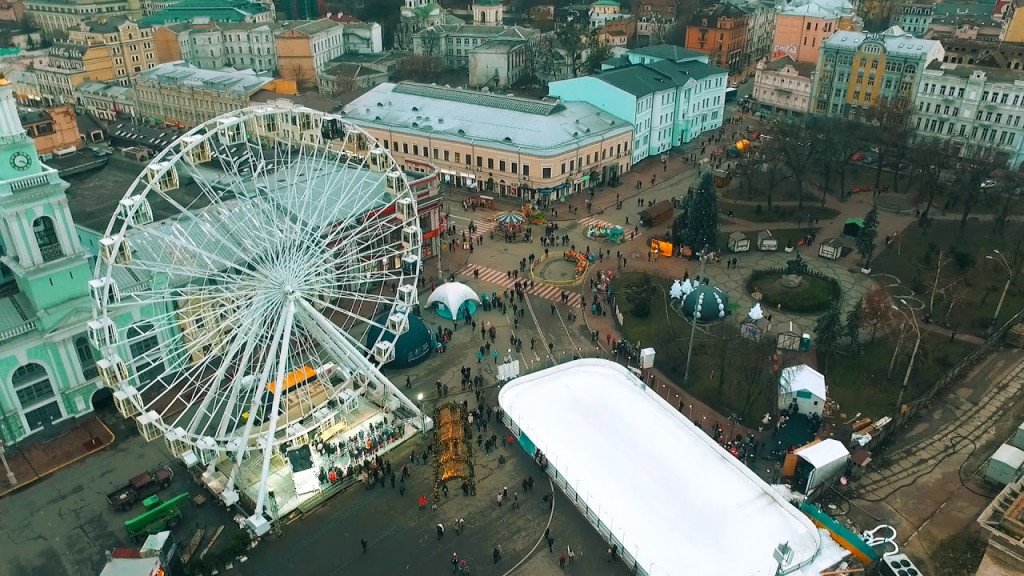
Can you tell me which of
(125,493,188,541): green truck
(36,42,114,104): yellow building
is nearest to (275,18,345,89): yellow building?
(36,42,114,104): yellow building

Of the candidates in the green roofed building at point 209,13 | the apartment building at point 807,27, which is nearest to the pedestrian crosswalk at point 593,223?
the apartment building at point 807,27

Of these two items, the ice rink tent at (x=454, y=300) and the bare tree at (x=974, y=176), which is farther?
the bare tree at (x=974, y=176)

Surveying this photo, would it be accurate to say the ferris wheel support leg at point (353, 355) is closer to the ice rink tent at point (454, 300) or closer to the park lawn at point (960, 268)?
the ice rink tent at point (454, 300)

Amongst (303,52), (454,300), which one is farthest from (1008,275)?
(303,52)

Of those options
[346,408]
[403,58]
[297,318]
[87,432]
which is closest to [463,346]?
[346,408]

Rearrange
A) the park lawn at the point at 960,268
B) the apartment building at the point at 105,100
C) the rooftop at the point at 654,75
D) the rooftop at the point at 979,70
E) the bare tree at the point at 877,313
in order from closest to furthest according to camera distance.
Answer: the bare tree at the point at 877,313 → the park lawn at the point at 960,268 → the rooftop at the point at 979,70 → the rooftop at the point at 654,75 → the apartment building at the point at 105,100

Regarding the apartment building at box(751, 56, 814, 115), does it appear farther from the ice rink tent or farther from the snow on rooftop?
the snow on rooftop
